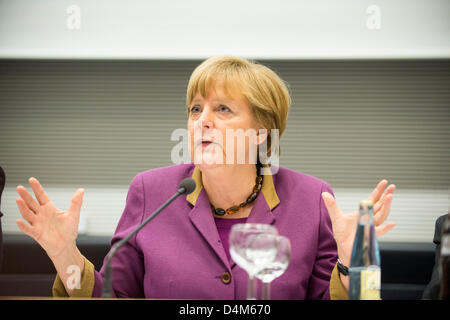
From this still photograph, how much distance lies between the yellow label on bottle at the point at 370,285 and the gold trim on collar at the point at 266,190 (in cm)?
48

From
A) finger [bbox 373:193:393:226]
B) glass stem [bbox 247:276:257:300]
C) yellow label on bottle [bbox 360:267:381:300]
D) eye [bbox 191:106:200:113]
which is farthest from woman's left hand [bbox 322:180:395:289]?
eye [bbox 191:106:200:113]

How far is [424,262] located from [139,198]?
5.71ft

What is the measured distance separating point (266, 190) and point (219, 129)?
0.83 ft

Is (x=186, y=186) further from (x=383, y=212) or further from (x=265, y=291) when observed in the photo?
(x=383, y=212)

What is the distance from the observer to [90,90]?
340 cm

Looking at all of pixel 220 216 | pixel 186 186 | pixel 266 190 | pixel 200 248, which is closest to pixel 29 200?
pixel 186 186

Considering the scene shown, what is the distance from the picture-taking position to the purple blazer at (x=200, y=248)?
3.98 ft

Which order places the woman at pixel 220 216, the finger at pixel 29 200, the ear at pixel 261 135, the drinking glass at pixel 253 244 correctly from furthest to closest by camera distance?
the ear at pixel 261 135 → the woman at pixel 220 216 → the finger at pixel 29 200 → the drinking glass at pixel 253 244

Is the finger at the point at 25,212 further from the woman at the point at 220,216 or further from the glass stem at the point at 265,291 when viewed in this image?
the glass stem at the point at 265,291

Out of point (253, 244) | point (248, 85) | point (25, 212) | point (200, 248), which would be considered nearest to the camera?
point (253, 244)

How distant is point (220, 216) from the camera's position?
4.58ft

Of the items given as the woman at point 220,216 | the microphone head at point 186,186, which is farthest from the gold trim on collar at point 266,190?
the microphone head at point 186,186

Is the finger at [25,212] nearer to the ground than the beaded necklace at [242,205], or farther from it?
farther from it

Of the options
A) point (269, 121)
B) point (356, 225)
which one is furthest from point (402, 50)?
point (356, 225)
